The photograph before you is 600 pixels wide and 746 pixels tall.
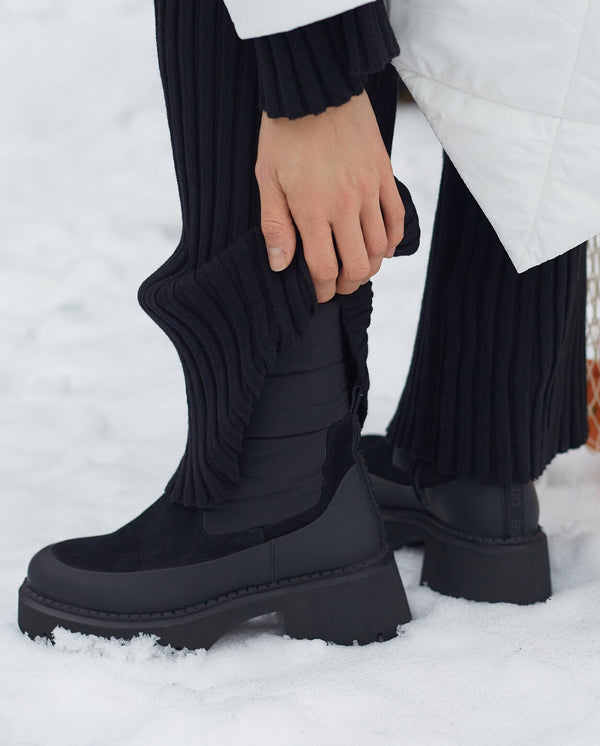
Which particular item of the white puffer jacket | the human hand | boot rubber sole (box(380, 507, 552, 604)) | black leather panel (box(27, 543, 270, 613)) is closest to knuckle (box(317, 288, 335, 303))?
the human hand

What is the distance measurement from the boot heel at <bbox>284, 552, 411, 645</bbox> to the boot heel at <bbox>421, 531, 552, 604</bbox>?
0.13m

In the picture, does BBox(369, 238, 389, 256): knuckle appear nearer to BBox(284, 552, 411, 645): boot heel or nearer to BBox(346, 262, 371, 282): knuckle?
BBox(346, 262, 371, 282): knuckle

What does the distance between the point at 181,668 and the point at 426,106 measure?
547 mm

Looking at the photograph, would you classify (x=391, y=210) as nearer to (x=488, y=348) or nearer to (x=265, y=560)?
(x=488, y=348)

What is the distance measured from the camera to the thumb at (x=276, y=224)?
75cm

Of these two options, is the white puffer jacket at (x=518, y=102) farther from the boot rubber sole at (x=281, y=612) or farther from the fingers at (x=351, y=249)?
the boot rubber sole at (x=281, y=612)

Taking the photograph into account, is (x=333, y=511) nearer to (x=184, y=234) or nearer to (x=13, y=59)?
(x=184, y=234)

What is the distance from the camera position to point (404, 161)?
275 cm

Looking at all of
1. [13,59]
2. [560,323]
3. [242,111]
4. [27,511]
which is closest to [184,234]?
[242,111]

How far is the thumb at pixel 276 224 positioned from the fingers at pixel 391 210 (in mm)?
79

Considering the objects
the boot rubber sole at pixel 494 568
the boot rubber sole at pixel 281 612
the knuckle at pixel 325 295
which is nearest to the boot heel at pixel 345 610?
the boot rubber sole at pixel 281 612

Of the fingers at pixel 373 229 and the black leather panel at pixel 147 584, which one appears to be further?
the black leather panel at pixel 147 584

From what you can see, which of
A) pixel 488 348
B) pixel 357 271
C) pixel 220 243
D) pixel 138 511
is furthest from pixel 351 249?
pixel 138 511

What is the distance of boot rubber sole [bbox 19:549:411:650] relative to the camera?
877 mm
